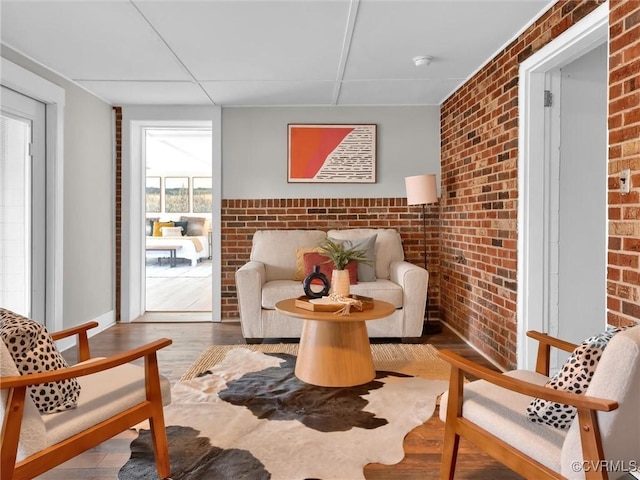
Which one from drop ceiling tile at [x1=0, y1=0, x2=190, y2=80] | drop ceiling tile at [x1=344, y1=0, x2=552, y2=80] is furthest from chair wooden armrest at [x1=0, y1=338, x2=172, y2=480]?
drop ceiling tile at [x1=344, y1=0, x2=552, y2=80]

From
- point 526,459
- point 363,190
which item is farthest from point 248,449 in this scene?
point 363,190

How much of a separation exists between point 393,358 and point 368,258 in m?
1.06

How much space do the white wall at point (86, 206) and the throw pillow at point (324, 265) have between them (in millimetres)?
2077

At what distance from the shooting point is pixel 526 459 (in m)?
1.39

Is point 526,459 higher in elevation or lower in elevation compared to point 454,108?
lower

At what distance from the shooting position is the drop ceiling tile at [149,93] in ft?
13.2

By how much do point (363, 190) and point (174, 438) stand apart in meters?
3.27

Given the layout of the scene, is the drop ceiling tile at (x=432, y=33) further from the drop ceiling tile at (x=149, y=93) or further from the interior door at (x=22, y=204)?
the interior door at (x=22, y=204)

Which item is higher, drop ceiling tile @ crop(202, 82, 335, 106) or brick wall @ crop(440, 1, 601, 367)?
drop ceiling tile @ crop(202, 82, 335, 106)

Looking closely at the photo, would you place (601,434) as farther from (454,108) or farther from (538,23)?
(454,108)

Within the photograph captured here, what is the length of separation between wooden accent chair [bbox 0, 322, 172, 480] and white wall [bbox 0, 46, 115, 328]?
7.31ft

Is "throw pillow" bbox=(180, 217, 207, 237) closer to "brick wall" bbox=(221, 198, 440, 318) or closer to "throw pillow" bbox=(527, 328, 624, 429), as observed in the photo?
"brick wall" bbox=(221, 198, 440, 318)

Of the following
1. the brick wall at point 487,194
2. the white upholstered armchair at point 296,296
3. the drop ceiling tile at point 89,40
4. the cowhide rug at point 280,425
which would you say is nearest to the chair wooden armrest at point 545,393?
the cowhide rug at point 280,425

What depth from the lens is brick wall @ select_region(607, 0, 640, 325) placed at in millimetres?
1887
